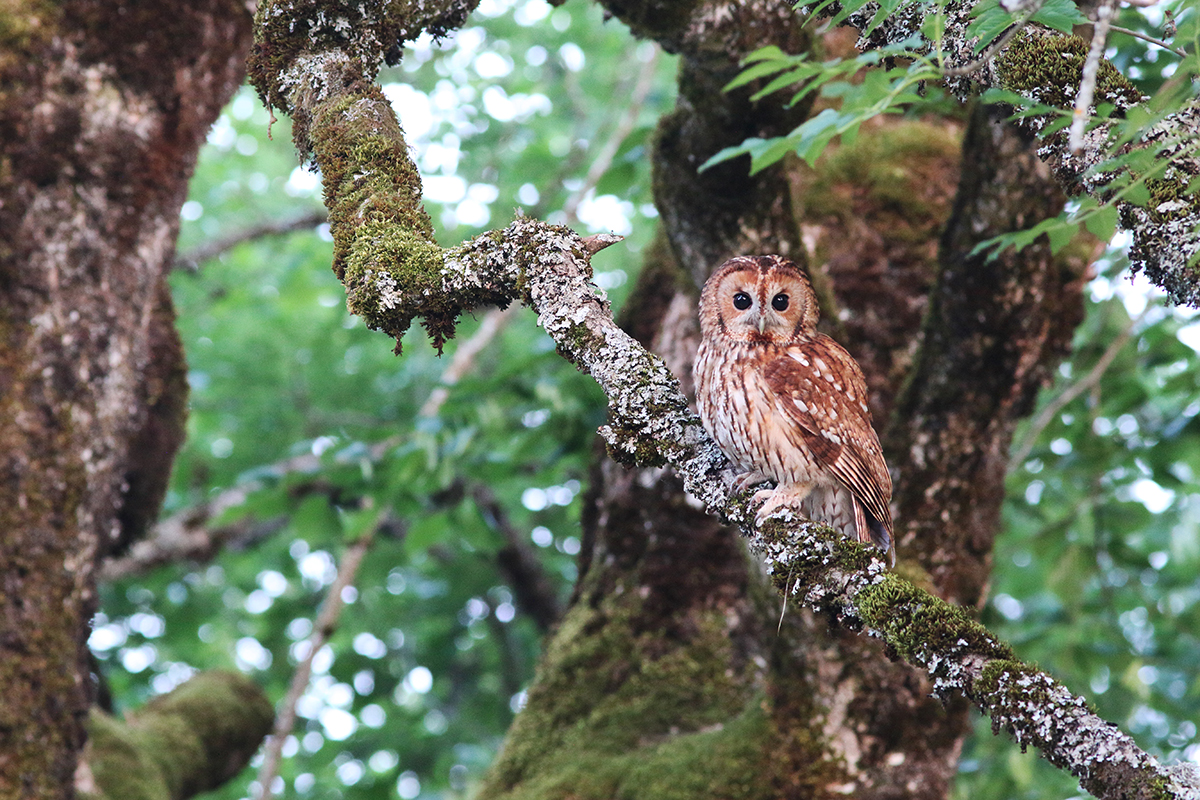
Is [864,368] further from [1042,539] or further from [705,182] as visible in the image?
[1042,539]

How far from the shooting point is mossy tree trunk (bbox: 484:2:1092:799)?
3.64 m

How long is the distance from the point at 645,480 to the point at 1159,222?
9.84 feet

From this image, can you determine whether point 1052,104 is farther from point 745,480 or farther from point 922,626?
point 922,626

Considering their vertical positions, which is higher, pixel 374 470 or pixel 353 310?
pixel 374 470

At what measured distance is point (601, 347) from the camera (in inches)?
88.5

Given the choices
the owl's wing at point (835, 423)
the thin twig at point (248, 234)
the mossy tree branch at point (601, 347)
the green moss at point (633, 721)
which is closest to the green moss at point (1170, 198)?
the mossy tree branch at point (601, 347)

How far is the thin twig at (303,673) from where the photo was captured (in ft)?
18.1

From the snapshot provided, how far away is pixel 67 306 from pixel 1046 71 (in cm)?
315

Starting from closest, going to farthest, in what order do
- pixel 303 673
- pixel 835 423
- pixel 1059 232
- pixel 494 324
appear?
pixel 1059 232 → pixel 835 423 → pixel 303 673 → pixel 494 324

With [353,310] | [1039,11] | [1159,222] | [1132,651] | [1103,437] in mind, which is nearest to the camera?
[1039,11]

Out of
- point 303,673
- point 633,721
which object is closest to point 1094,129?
point 633,721

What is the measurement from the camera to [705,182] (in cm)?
385

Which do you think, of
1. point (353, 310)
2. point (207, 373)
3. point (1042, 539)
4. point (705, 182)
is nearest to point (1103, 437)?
point (1042, 539)

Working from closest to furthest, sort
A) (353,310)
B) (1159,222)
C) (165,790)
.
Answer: (1159,222)
(353,310)
(165,790)
